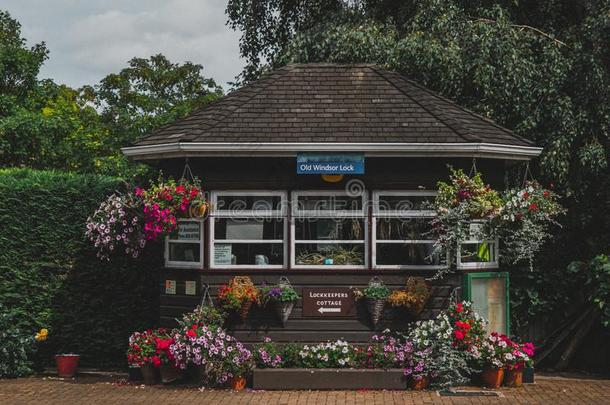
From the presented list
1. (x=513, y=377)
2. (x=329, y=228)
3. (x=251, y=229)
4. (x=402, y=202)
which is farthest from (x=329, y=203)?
(x=513, y=377)

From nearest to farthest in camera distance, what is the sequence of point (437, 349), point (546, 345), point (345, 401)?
point (345, 401) < point (437, 349) < point (546, 345)

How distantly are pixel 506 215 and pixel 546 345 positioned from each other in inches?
144

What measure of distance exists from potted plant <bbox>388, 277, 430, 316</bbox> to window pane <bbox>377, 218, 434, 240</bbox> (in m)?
0.61

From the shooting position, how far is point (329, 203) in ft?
42.6

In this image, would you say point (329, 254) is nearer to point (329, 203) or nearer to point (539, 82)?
point (329, 203)

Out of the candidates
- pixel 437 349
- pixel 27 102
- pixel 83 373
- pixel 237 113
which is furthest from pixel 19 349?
pixel 27 102

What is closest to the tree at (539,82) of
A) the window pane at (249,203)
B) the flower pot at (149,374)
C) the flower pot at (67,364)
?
the window pane at (249,203)

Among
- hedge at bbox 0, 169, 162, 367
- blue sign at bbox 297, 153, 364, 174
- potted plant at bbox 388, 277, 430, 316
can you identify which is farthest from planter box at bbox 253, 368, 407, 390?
hedge at bbox 0, 169, 162, 367

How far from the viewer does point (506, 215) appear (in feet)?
40.3

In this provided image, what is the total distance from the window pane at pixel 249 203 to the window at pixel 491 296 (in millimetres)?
2785

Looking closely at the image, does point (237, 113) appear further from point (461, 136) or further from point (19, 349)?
point (19, 349)

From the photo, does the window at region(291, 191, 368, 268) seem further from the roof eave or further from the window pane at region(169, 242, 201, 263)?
the window pane at region(169, 242, 201, 263)

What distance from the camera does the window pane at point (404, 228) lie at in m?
12.9

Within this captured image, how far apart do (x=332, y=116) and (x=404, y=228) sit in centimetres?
191
